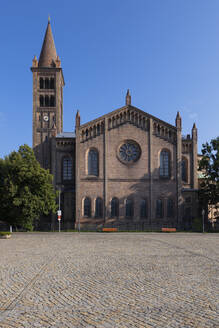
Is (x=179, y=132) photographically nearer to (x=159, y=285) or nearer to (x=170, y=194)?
(x=170, y=194)

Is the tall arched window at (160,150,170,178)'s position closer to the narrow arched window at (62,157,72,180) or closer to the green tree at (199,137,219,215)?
the green tree at (199,137,219,215)

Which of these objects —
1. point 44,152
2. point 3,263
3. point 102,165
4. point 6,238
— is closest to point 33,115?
point 44,152

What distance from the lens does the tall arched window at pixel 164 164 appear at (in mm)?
52656

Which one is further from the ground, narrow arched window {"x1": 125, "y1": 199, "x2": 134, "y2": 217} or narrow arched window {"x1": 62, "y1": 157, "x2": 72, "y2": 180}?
narrow arched window {"x1": 62, "y1": 157, "x2": 72, "y2": 180}

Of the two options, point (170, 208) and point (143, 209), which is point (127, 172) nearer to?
point (143, 209)

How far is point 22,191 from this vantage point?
4122 centimetres

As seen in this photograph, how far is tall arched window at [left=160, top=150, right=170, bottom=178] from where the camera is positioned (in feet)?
173

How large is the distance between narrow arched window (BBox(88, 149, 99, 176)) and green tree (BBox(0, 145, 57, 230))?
10.2 m

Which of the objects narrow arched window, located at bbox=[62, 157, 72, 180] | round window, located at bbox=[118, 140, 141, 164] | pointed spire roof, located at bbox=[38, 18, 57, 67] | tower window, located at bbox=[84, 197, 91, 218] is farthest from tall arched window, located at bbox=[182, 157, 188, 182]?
pointed spire roof, located at bbox=[38, 18, 57, 67]

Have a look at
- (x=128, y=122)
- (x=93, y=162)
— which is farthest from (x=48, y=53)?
(x=93, y=162)

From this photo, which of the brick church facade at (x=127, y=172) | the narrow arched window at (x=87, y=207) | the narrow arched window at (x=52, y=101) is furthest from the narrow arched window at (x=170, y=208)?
the narrow arched window at (x=52, y=101)

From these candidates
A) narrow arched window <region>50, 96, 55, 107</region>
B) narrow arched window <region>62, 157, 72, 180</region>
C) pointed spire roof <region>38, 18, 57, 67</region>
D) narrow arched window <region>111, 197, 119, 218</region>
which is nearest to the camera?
narrow arched window <region>111, 197, 119, 218</region>

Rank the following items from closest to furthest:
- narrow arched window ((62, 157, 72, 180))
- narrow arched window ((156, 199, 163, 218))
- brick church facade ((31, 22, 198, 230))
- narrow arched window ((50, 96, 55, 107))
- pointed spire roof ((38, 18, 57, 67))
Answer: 1. brick church facade ((31, 22, 198, 230))
2. narrow arched window ((156, 199, 163, 218))
3. narrow arched window ((62, 157, 72, 180))
4. narrow arched window ((50, 96, 55, 107))
5. pointed spire roof ((38, 18, 57, 67))

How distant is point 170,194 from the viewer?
5184cm
